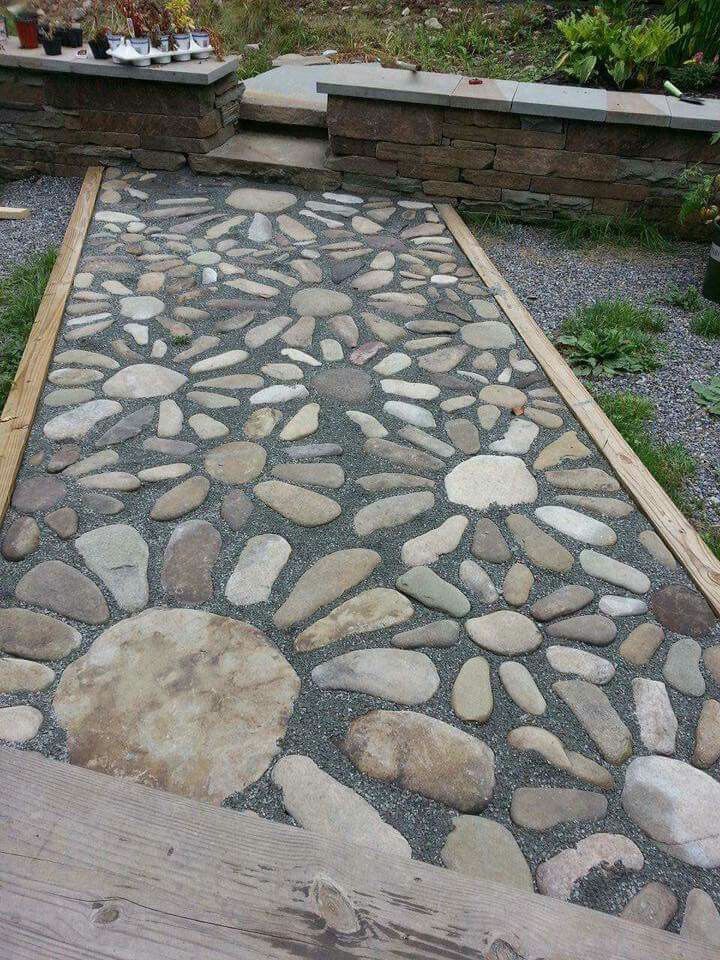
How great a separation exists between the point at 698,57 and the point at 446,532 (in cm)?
450

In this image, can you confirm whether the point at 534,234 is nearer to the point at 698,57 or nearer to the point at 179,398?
the point at 698,57

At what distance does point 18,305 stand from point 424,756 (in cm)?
271

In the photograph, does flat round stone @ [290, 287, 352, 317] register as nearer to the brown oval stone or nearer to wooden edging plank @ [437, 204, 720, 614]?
wooden edging plank @ [437, 204, 720, 614]

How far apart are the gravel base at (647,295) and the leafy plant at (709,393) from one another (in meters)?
0.02

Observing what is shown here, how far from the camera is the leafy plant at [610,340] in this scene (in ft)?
10.5

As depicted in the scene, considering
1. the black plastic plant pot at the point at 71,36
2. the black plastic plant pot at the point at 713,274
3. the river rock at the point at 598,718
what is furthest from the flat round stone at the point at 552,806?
the black plastic plant pot at the point at 71,36

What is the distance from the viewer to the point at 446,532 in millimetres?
2203

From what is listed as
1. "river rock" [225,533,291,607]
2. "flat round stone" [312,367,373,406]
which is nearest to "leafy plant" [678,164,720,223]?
Answer: "flat round stone" [312,367,373,406]

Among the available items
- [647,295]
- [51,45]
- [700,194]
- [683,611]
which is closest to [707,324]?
[647,295]

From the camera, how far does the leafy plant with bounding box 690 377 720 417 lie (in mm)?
2975

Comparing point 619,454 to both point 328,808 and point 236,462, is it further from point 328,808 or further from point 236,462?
point 328,808

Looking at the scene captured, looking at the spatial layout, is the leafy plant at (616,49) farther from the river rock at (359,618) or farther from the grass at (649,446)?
the river rock at (359,618)

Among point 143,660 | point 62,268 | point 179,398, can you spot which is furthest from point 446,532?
point 62,268

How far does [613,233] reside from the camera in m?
4.29
